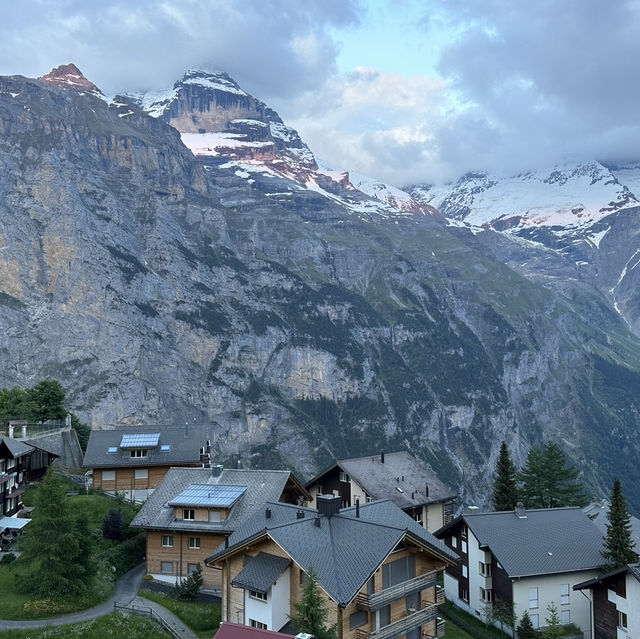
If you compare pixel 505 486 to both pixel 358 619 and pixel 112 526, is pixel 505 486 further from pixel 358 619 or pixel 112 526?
pixel 112 526

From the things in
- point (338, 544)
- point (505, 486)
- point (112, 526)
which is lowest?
point (338, 544)

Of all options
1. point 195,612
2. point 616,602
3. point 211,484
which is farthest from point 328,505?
point 616,602

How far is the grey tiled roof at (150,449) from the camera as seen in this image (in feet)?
197

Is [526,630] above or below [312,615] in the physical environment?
below

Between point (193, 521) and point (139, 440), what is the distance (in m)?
21.5

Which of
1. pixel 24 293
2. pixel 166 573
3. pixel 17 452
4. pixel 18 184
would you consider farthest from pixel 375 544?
pixel 18 184

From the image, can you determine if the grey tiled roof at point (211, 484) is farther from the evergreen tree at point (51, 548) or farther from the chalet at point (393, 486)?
the chalet at point (393, 486)

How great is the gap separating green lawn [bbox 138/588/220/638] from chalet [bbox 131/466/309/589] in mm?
3228

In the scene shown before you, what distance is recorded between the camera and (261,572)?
30359 millimetres

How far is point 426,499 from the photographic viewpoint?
194ft

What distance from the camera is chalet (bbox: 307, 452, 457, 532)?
190 ft

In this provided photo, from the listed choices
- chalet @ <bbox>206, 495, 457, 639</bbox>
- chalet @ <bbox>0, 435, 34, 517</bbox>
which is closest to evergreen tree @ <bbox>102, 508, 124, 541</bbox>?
chalet @ <bbox>0, 435, 34, 517</bbox>

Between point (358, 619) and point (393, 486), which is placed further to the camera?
point (393, 486)

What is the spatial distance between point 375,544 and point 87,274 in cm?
17703
